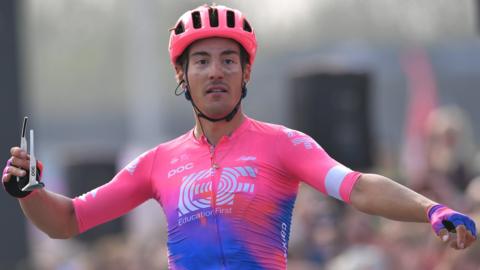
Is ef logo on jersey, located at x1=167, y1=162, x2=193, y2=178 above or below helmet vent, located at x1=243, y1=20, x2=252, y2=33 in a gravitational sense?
below

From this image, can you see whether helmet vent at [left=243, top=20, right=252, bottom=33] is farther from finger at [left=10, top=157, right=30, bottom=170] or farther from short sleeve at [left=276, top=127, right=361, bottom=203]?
finger at [left=10, top=157, right=30, bottom=170]

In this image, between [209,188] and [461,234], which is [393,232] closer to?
[209,188]

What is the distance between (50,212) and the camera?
22.6 feet

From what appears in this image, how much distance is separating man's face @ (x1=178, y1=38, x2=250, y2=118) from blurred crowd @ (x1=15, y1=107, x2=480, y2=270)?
261cm

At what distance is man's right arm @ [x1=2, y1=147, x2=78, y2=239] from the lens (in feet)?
22.4

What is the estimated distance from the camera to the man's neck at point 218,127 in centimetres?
686

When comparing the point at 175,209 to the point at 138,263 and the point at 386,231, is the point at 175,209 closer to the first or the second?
the point at 386,231

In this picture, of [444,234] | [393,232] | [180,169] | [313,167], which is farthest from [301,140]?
[393,232]

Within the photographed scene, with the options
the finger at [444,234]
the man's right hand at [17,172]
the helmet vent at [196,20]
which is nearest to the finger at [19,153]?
the man's right hand at [17,172]

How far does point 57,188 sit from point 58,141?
339 inches

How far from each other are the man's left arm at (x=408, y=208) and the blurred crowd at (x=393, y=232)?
2653 mm

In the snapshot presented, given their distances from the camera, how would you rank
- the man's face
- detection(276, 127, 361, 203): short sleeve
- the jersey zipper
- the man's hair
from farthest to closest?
1. the man's hair
2. the man's face
3. the jersey zipper
4. detection(276, 127, 361, 203): short sleeve

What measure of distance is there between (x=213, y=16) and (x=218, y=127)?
53 centimetres

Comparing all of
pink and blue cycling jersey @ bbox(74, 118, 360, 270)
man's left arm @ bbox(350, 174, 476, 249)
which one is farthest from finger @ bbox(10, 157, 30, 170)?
man's left arm @ bbox(350, 174, 476, 249)
